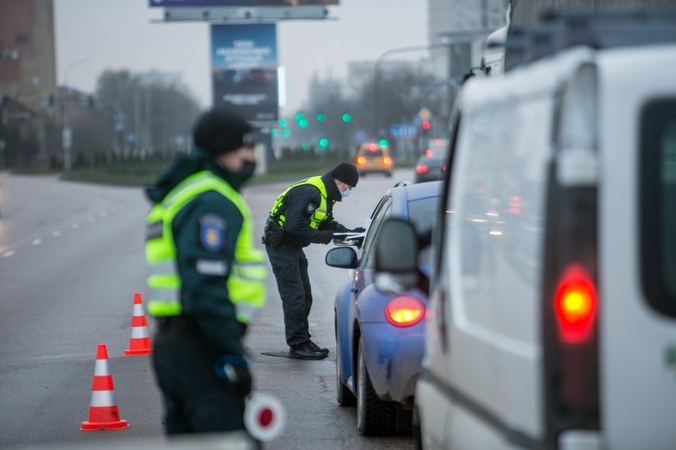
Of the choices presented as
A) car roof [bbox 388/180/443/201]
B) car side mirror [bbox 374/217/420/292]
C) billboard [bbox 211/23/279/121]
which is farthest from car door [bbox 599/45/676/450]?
billboard [bbox 211/23/279/121]

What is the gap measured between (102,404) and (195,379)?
3786 mm

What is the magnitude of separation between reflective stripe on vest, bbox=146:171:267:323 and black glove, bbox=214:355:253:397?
205 mm

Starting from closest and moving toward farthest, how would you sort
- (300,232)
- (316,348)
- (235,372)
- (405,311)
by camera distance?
(235,372) < (405,311) < (300,232) < (316,348)

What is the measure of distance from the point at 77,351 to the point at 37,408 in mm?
3073

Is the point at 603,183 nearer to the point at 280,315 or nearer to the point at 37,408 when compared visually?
the point at 37,408

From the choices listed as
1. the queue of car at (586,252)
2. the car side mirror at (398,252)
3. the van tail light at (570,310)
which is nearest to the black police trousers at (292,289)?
the car side mirror at (398,252)

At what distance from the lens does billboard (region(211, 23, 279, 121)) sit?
243 ft

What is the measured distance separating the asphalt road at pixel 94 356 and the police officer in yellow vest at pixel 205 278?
A: 0.25 meters

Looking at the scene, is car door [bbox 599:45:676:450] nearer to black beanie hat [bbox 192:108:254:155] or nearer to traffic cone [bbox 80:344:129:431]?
black beanie hat [bbox 192:108:254:155]

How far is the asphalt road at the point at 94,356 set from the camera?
26.9 ft

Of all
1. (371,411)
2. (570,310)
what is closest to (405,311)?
(371,411)

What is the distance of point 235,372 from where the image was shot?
15.1ft

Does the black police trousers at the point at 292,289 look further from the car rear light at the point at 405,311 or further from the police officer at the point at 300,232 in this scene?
the car rear light at the point at 405,311

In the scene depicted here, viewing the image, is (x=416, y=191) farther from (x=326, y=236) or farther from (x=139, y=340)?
(x=139, y=340)
